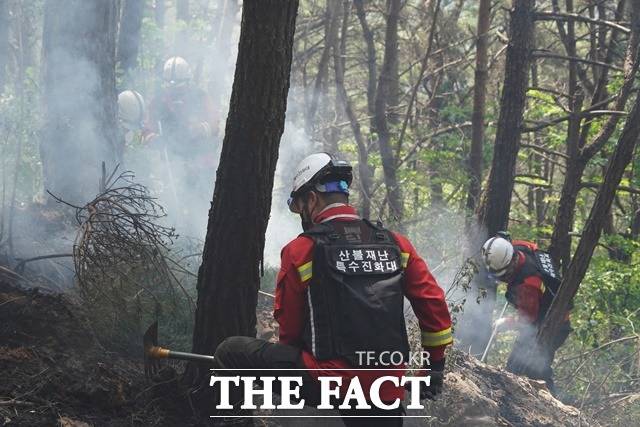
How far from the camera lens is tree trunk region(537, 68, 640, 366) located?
8430mm

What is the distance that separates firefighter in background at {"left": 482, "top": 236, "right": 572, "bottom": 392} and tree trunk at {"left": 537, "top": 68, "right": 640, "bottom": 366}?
249 millimetres

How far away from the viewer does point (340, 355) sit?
382 centimetres

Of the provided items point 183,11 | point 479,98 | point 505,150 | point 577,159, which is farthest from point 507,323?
point 183,11

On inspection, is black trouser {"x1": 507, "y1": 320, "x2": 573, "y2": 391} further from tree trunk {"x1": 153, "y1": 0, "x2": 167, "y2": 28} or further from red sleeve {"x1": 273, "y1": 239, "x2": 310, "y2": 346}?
tree trunk {"x1": 153, "y1": 0, "x2": 167, "y2": 28}

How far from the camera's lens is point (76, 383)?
15.5ft

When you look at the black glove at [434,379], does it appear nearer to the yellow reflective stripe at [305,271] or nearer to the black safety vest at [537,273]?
the yellow reflective stripe at [305,271]

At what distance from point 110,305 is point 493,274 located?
15.4 ft

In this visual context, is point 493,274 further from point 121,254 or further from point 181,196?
point 181,196

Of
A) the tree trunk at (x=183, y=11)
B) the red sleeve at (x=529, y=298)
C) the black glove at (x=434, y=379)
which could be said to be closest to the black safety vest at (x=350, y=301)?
the black glove at (x=434, y=379)

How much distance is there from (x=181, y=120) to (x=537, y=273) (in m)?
9.72

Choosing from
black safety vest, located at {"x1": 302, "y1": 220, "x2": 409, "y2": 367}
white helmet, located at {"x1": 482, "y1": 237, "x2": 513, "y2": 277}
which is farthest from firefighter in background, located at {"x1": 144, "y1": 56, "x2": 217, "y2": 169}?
black safety vest, located at {"x1": 302, "y1": 220, "x2": 409, "y2": 367}

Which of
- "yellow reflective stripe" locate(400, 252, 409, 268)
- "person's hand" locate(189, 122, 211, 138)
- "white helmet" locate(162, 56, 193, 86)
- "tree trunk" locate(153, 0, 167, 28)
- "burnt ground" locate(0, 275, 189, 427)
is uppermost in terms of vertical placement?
"tree trunk" locate(153, 0, 167, 28)

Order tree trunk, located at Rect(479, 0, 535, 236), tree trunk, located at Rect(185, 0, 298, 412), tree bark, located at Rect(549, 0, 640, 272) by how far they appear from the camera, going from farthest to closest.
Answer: tree trunk, located at Rect(479, 0, 535, 236), tree bark, located at Rect(549, 0, 640, 272), tree trunk, located at Rect(185, 0, 298, 412)

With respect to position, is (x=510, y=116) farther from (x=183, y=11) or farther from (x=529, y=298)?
(x=183, y=11)
